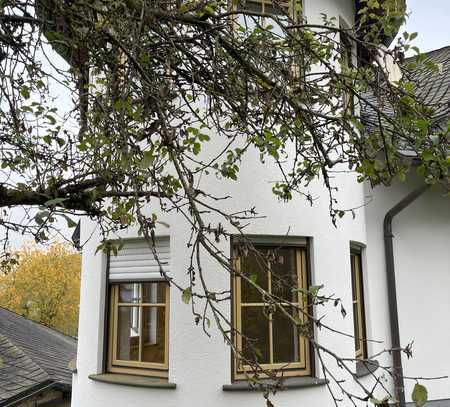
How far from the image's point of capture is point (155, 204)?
18.9ft

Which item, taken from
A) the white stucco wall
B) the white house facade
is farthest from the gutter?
the white house facade

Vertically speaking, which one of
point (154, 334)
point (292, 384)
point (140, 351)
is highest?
point (154, 334)

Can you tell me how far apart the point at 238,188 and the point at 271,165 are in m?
0.49

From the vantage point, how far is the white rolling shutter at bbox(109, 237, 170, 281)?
5.66 metres

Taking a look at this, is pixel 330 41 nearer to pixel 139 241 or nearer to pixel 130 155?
pixel 130 155

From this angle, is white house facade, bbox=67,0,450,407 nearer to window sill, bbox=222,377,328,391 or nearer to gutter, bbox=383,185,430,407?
window sill, bbox=222,377,328,391

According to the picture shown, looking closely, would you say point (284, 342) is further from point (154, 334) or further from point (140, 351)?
point (140, 351)

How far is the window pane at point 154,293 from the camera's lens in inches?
223

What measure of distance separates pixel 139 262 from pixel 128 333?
0.83 meters

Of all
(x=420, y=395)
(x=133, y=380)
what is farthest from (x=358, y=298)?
(x=420, y=395)

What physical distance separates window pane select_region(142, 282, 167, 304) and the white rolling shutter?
Result: 12 cm

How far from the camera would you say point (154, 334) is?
564cm

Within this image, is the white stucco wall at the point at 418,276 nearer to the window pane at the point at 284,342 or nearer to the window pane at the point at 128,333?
the window pane at the point at 284,342

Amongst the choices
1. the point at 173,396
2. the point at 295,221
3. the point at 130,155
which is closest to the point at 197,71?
the point at 130,155
